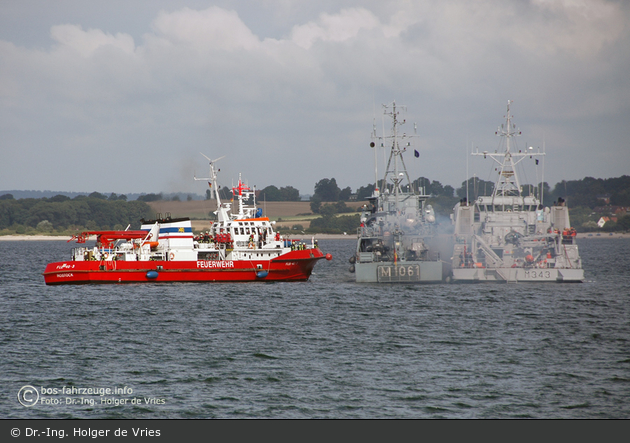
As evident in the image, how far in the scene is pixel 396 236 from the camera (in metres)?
55.2

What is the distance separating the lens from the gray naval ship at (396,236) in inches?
2074

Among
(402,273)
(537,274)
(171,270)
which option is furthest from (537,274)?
(171,270)

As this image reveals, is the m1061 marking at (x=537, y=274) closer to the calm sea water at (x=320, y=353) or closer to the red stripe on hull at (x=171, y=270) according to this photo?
the calm sea water at (x=320, y=353)

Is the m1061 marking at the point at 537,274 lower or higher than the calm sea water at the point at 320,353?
higher

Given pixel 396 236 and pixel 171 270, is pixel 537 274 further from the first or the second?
pixel 171 270

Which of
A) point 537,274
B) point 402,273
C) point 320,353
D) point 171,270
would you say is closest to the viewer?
point 320,353

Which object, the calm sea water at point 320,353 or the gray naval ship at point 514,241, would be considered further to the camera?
the gray naval ship at point 514,241

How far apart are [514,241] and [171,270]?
28.4 m

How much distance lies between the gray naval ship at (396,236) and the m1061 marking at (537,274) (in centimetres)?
694

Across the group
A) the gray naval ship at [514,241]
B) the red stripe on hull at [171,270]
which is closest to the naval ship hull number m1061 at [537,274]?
the gray naval ship at [514,241]

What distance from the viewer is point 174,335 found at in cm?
3306

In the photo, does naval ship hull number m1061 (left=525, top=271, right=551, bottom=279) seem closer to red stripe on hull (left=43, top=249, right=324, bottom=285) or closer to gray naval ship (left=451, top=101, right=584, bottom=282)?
gray naval ship (left=451, top=101, right=584, bottom=282)

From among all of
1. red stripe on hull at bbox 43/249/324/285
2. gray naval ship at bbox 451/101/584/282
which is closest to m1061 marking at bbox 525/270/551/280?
gray naval ship at bbox 451/101/584/282

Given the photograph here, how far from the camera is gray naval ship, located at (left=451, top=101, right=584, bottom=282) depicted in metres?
48.9
